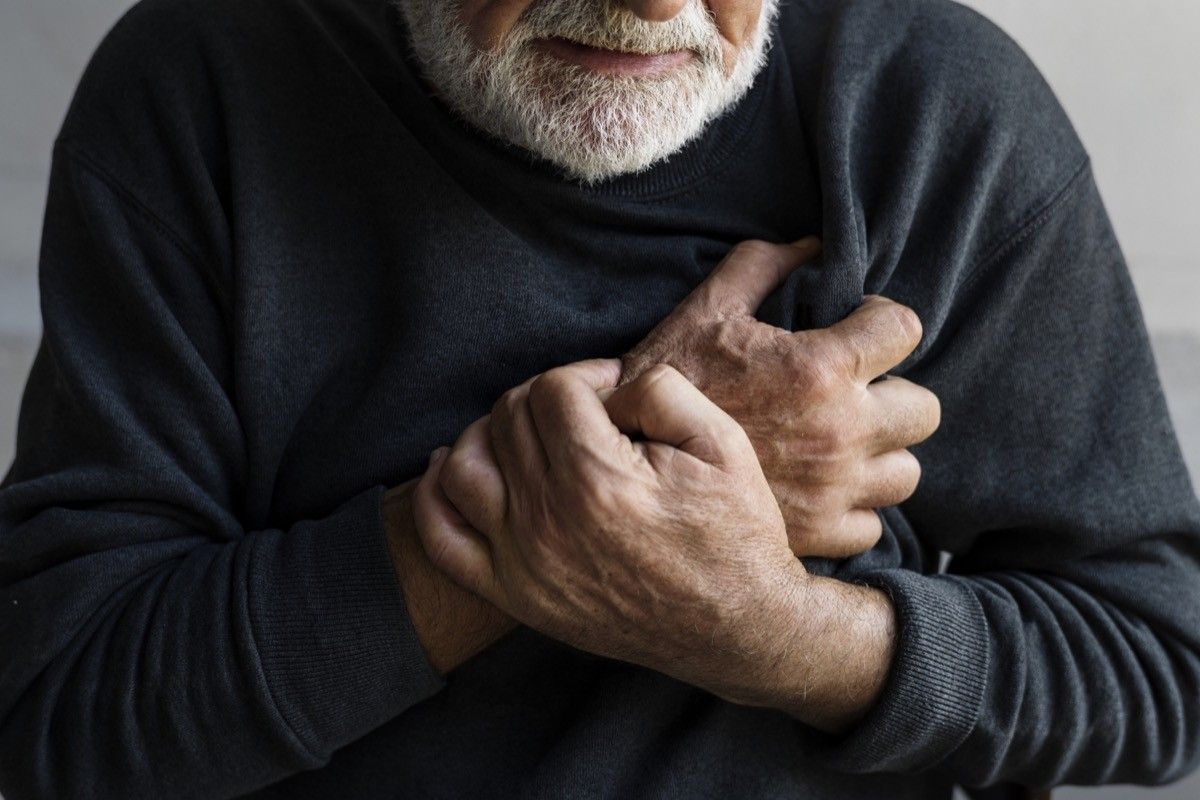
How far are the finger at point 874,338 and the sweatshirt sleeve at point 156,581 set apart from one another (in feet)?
1.40

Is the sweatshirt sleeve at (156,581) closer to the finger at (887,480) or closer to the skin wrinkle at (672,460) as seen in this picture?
the skin wrinkle at (672,460)

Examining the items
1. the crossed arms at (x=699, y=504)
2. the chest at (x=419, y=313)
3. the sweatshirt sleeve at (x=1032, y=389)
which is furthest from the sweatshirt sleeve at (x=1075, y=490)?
the chest at (x=419, y=313)

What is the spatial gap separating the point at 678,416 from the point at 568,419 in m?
0.09

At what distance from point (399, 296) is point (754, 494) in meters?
0.41

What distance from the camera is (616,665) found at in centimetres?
110

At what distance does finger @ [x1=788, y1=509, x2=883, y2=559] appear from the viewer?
105 centimetres

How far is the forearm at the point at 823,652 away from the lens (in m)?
0.99

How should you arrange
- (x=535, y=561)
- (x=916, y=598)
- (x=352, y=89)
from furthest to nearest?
(x=352, y=89), (x=916, y=598), (x=535, y=561)

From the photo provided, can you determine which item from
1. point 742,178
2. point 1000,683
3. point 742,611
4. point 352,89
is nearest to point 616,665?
point 742,611

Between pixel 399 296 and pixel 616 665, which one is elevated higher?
pixel 399 296

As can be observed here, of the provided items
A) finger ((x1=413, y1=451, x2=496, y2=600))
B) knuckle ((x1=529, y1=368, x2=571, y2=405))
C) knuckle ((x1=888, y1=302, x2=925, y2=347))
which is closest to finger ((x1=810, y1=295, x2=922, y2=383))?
knuckle ((x1=888, y1=302, x2=925, y2=347))

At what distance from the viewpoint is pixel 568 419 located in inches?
36.5

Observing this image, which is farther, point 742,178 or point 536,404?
point 742,178

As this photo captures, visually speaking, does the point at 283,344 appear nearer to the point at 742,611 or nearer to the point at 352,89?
the point at 352,89
